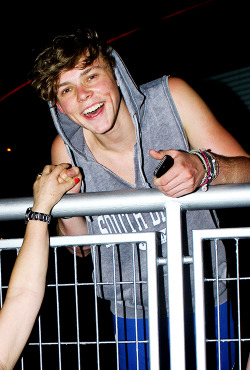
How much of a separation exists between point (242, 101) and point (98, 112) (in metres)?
5.71

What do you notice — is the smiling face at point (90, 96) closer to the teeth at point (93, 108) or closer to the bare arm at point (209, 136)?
the teeth at point (93, 108)

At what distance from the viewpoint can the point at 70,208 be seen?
1168 millimetres

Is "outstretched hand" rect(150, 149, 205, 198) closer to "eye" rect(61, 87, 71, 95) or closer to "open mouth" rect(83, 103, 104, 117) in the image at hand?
"open mouth" rect(83, 103, 104, 117)

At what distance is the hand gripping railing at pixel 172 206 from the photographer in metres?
1.07

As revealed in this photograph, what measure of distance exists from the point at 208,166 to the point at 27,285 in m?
0.69

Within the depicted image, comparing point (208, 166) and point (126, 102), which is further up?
point (126, 102)

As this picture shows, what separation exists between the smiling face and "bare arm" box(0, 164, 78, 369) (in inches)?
16.6

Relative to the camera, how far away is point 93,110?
1514 millimetres

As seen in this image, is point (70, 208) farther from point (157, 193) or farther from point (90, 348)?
point (90, 348)

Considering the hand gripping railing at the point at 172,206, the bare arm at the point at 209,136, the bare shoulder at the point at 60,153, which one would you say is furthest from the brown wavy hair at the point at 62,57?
the hand gripping railing at the point at 172,206

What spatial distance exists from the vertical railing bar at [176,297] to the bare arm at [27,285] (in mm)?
393

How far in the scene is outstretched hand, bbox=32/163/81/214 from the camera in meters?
1.18

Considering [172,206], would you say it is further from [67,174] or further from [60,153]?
[60,153]

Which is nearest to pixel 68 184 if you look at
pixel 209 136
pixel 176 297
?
pixel 176 297
